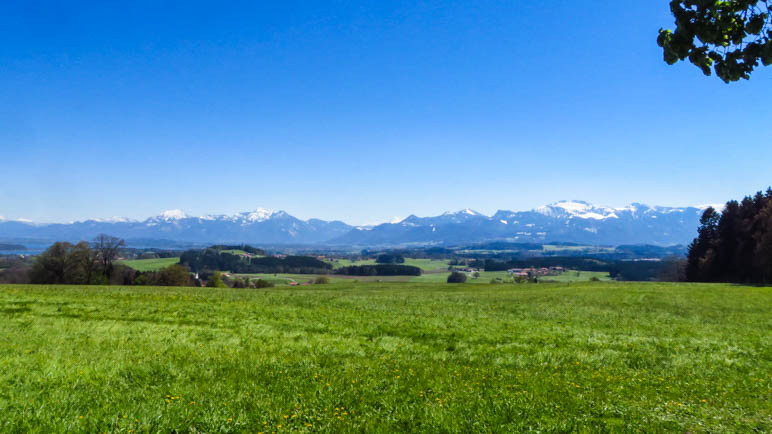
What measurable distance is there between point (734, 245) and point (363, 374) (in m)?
96.0

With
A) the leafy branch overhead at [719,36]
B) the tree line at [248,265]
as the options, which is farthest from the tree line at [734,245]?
the tree line at [248,265]

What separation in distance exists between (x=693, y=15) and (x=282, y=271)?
18566cm

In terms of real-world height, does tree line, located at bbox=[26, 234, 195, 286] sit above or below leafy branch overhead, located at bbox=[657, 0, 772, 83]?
below

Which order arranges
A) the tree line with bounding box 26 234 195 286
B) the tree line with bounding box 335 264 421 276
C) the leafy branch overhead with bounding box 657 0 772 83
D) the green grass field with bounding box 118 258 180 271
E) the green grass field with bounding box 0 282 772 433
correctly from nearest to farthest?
the leafy branch overhead with bounding box 657 0 772 83 < the green grass field with bounding box 0 282 772 433 < the tree line with bounding box 26 234 195 286 < the green grass field with bounding box 118 258 180 271 < the tree line with bounding box 335 264 421 276

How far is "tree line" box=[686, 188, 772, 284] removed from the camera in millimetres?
67812

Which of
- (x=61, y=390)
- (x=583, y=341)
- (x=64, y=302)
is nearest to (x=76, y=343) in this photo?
(x=61, y=390)

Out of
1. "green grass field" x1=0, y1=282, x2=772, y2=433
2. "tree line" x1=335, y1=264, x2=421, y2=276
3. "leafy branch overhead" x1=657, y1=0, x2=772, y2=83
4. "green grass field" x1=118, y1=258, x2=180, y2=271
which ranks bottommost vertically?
"tree line" x1=335, y1=264, x2=421, y2=276

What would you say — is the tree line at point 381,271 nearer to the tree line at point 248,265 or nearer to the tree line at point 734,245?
the tree line at point 248,265

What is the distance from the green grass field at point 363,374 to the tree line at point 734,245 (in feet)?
196

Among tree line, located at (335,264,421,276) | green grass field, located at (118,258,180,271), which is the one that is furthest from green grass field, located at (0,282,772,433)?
tree line, located at (335,264,421,276)

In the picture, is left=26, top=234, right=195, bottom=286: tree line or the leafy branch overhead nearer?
the leafy branch overhead

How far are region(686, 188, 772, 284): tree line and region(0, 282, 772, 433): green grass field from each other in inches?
2353

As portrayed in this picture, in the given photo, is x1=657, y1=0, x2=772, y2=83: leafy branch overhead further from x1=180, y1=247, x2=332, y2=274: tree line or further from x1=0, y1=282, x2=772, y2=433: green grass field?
x1=180, y1=247, x2=332, y2=274: tree line

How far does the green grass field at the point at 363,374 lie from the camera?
814cm
